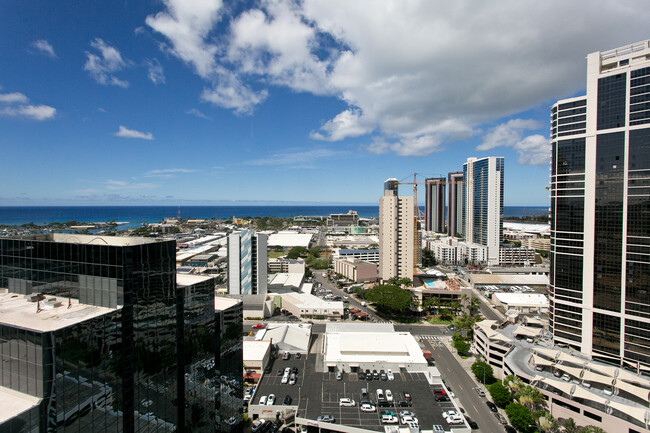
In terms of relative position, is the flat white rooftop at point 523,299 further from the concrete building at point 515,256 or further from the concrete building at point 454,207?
the concrete building at point 454,207

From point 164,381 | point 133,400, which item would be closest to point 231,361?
point 164,381

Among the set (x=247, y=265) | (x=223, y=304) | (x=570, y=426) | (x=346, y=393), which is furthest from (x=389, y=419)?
(x=247, y=265)

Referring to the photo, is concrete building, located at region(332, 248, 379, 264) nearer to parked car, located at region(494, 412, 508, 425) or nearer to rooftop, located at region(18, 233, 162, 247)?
parked car, located at region(494, 412, 508, 425)

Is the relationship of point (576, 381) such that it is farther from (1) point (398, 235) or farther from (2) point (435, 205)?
(2) point (435, 205)

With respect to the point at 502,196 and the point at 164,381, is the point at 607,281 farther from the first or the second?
the point at 502,196

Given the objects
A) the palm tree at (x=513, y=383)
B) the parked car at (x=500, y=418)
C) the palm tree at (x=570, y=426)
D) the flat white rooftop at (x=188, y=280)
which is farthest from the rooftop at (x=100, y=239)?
the palm tree at (x=513, y=383)

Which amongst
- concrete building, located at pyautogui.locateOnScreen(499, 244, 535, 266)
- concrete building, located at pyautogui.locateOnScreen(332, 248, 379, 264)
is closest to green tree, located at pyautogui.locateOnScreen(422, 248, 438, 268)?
concrete building, located at pyautogui.locateOnScreen(332, 248, 379, 264)
